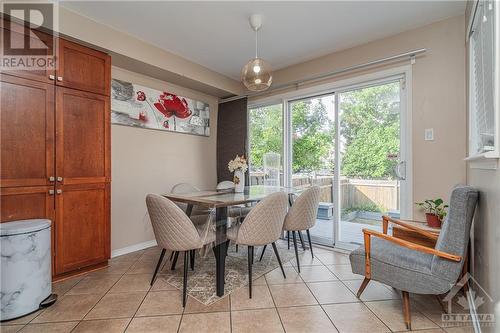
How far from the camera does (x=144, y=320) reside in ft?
5.59

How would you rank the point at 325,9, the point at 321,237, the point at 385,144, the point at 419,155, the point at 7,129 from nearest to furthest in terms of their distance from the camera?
the point at 7,129 → the point at 325,9 → the point at 419,155 → the point at 385,144 → the point at 321,237

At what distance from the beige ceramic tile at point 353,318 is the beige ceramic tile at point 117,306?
59.2 inches

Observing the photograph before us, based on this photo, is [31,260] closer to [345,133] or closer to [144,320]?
[144,320]

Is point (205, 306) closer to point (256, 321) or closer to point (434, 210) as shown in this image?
point (256, 321)

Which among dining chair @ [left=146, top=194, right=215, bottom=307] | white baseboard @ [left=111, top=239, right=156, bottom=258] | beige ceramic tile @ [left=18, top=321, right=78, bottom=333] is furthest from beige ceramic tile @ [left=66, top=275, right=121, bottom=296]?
dining chair @ [left=146, top=194, right=215, bottom=307]

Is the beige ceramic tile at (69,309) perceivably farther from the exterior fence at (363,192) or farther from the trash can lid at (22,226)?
the exterior fence at (363,192)

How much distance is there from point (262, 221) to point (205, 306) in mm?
799

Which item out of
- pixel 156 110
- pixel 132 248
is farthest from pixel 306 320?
pixel 156 110

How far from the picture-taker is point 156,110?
338 centimetres

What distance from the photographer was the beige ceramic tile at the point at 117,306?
177 centimetres

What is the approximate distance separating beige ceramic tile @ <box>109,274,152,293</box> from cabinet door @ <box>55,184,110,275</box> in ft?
1.49

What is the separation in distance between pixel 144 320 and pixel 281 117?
312 cm

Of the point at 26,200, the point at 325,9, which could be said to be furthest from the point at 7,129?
the point at 325,9

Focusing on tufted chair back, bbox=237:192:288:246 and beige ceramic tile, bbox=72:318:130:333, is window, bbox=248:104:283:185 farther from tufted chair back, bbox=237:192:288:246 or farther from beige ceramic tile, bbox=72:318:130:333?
beige ceramic tile, bbox=72:318:130:333
